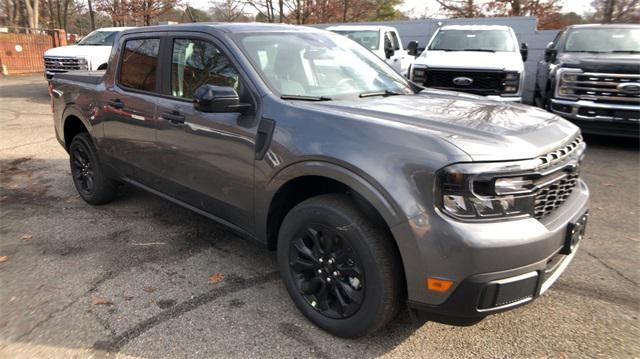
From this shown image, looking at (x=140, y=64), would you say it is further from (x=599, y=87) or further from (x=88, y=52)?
(x=88, y=52)

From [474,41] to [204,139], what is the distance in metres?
8.00

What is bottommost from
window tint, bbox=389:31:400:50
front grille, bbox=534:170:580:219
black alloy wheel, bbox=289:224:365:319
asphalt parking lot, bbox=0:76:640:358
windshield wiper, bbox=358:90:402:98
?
asphalt parking lot, bbox=0:76:640:358

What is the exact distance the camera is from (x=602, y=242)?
409 cm

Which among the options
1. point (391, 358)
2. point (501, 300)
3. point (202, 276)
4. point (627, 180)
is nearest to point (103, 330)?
point (202, 276)

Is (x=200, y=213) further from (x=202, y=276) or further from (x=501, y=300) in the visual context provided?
(x=501, y=300)

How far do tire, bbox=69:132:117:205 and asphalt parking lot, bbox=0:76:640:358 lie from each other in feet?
0.47

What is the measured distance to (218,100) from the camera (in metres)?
2.85

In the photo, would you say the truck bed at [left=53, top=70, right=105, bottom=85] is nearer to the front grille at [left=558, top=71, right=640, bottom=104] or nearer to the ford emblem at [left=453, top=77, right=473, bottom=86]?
the ford emblem at [left=453, top=77, right=473, bottom=86]

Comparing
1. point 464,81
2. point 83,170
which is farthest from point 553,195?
point 464,81

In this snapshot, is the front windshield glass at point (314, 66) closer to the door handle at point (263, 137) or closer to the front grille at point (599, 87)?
the door handle at point (263, 137)

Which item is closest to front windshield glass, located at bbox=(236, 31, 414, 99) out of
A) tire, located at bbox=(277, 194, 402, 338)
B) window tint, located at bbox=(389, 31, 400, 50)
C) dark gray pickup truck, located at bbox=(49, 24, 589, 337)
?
dark gray pickup truck, located at bbox=(49, 24, 589, 337)

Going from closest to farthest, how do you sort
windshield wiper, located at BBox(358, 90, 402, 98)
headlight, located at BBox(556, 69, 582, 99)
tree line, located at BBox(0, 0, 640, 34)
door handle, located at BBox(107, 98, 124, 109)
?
windshield wiper, located at BBox(358, 90, 402, 98) → door handle, located at BBox(107, 98, 124, 109) → headlight, located at BBox(556, 69, 582, 99) → tree line, located at BBox(0, 0, 640, 34)

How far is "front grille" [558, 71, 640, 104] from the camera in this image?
7.14 meters

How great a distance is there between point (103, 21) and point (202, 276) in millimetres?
38402
